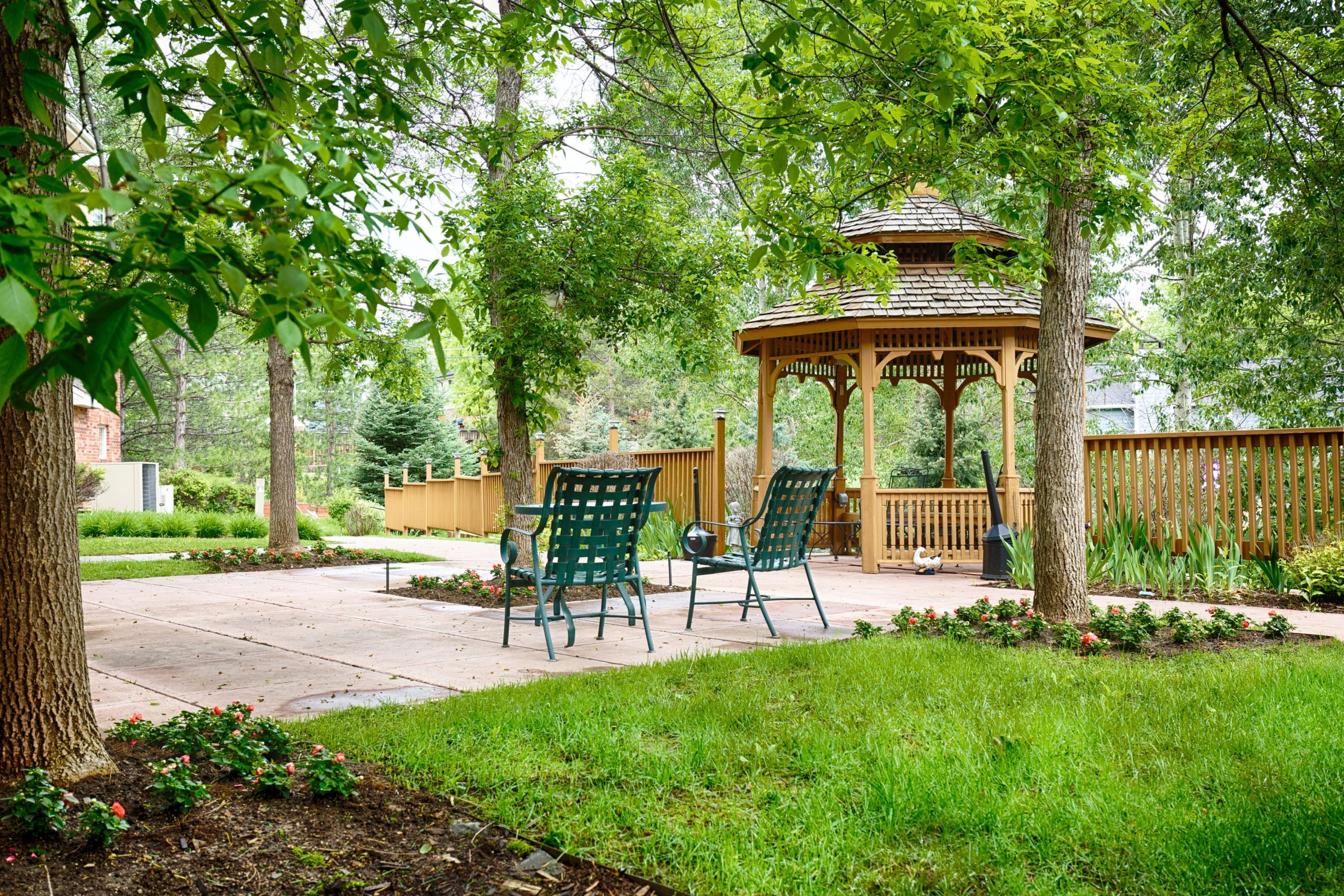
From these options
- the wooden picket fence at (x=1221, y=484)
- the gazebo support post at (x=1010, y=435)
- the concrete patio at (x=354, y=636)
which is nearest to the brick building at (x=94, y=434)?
the concrete patio at (x=354, y=636)

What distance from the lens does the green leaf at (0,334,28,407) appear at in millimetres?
1216

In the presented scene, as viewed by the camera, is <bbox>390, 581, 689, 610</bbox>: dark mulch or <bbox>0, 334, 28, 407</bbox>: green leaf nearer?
<bbox>0, 334, 28, 407</bbox>: green leaf

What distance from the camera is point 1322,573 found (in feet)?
23.9

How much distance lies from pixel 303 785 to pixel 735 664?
227cm

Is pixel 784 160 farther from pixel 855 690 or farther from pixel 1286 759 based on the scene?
pixel 1286 759

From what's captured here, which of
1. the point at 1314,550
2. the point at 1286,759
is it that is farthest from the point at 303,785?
the point at 1314,550

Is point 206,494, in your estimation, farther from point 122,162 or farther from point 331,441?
point 122,162

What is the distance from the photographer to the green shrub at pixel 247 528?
634 inches

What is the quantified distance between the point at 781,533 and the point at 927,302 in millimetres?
5847

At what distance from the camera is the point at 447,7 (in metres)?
4.73

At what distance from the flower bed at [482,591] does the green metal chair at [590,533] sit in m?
1.88

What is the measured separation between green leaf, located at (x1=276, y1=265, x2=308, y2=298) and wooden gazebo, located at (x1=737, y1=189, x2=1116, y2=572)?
30.4 ft

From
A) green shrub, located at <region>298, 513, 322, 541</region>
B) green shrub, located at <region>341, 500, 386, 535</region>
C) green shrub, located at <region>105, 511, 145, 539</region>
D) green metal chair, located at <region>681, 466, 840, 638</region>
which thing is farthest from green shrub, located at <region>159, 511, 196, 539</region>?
green metal chair, located at <region>681, 466, 840, 638</region>

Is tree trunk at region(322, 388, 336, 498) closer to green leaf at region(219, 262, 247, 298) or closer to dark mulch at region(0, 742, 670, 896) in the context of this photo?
dark mulch at region(0, 742, 670, 896)
